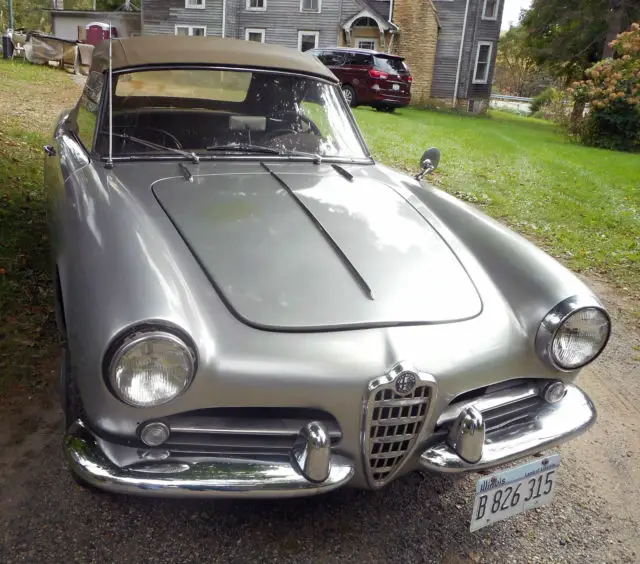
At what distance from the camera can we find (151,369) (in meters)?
1.69

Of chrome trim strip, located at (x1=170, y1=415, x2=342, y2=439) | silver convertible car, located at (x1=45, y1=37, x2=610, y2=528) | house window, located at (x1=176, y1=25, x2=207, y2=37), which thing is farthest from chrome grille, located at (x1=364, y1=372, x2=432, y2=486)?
house window, located at (x1=176, y1=25, x2=207, y2=37)

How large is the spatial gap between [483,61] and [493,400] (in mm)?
24109

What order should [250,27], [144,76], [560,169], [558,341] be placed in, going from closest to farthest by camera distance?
[558,341]
[144,76]
[560,169]
[250,27]

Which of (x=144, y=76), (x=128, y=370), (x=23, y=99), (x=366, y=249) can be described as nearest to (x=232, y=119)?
(x=144, y=76)

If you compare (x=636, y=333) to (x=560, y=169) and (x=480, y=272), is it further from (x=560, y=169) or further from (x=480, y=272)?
(x=560, y=169)

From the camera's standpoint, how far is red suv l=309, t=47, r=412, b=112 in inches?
Answer: 638

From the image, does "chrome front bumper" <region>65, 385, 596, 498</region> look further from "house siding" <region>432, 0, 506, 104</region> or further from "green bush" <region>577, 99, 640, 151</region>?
"house siding" <region>432, 0, 506, 104</region>

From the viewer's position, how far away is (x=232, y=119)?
10.4ft

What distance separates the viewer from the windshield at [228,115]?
297 centimetres

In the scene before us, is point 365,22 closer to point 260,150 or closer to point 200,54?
point 200,54

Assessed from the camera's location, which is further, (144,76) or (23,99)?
(23,99)

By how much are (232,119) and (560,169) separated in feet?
25.9

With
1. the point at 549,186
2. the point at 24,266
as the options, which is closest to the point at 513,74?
the point at 549,186

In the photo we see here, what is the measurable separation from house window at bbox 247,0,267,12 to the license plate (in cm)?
2464
